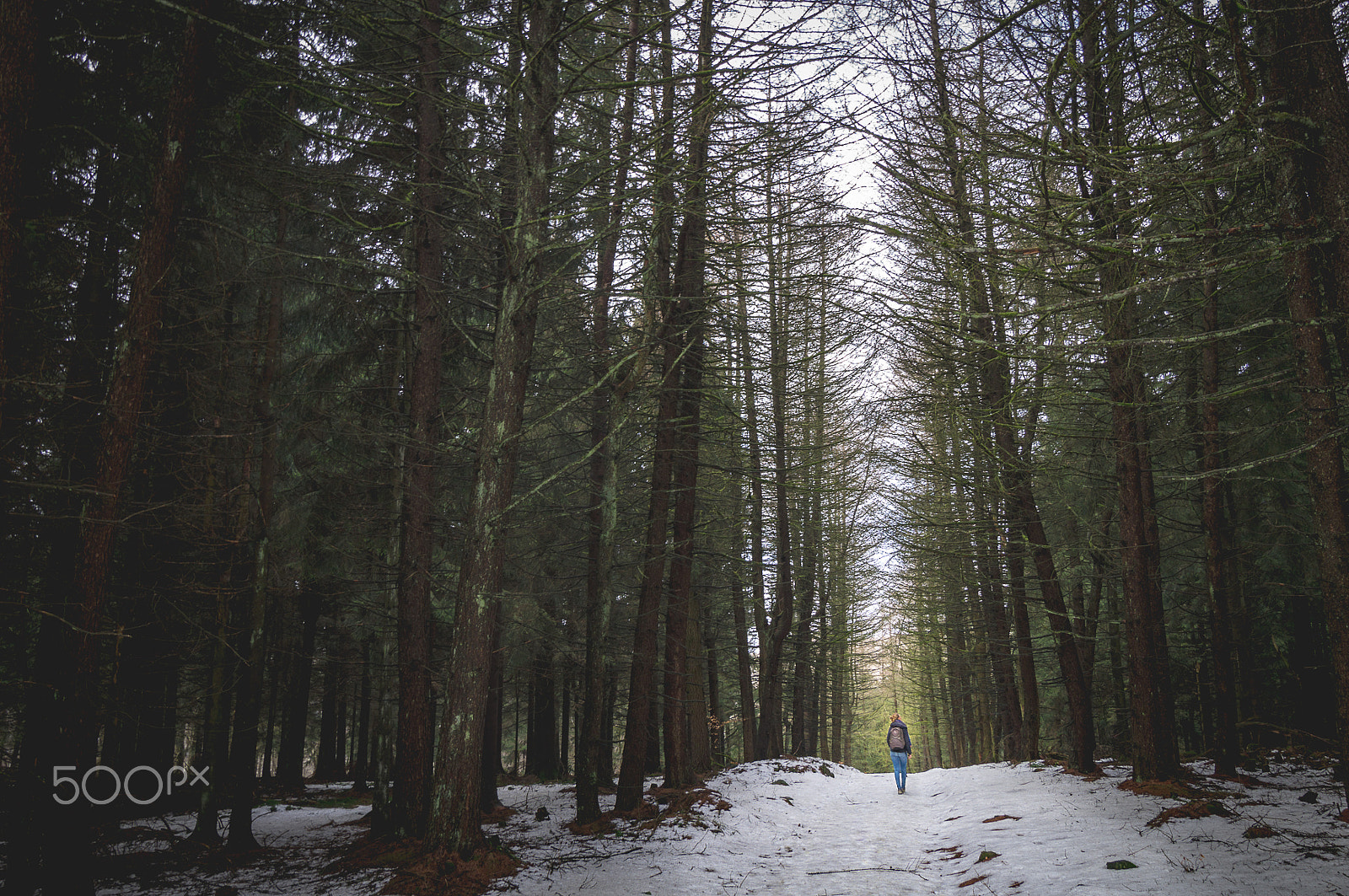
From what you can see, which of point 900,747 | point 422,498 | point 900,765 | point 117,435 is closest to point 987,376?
point 900,747

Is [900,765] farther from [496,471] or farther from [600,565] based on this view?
[496,471]

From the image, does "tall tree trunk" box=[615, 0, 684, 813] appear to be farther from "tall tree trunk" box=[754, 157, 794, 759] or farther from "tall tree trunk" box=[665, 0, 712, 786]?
"tall tree trunk" box=[754, 157, 794, 759]

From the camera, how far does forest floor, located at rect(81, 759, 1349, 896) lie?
4.78m

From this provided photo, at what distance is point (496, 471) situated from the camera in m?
6.19

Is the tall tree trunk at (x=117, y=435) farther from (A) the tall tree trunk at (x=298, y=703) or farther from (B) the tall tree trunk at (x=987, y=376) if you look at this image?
(A) the tall tree trunk at (x=298, y=703)

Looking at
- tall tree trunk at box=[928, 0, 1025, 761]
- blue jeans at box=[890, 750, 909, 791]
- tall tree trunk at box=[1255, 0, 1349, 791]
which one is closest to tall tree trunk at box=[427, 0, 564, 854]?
tall tree trunk at box=[928, 0, 1025, 761]

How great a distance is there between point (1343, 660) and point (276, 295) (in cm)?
1238

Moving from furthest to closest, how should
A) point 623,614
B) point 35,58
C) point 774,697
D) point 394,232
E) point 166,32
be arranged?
1. point 774,697
2. point 623,614
3. point 394,232
4. point 166,32
5. point 35,58

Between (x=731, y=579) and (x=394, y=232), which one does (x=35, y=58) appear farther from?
(x=731, y=579)

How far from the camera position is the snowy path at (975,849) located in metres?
4.55

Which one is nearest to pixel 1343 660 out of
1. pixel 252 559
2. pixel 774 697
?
pixel 252 559

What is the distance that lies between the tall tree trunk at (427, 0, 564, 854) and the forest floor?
0.66m

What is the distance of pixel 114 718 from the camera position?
24.4ft

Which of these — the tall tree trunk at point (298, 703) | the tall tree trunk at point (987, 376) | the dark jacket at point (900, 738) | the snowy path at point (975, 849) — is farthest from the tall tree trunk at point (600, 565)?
the tall tree trunk at point (298, 703)
